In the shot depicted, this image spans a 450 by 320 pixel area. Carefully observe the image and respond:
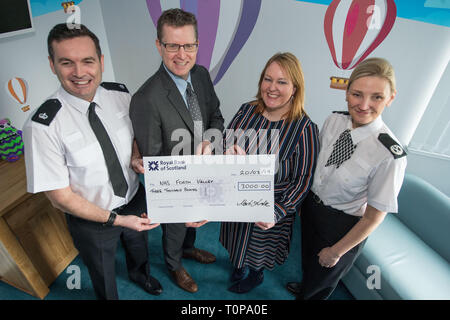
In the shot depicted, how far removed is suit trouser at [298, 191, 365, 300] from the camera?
1471 millimetres

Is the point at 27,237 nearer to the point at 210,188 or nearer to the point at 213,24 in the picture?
the point at 210,188

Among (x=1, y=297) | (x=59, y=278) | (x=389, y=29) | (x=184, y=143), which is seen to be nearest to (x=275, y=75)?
(x=184, y=143)

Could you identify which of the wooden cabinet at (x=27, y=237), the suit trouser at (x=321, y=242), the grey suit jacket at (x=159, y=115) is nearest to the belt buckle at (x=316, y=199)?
the suit trouser at (x=321, y=242)

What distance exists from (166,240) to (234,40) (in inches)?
83.8

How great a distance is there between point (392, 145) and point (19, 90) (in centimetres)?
283

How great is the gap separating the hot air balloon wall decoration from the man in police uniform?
1.20 meters

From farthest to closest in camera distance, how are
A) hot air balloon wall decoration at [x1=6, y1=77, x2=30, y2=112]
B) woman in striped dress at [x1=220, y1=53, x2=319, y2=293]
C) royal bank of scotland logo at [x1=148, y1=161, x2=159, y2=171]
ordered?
hot air balloon wall decoration at [x1=6, y1=77, x2=30, y2=112] → woman in striped dress at [x1=220, y1=53, x2=319, y2=293] → royal bank of scotland logo at [x1=148, y1=161, x2=159, y2=171]

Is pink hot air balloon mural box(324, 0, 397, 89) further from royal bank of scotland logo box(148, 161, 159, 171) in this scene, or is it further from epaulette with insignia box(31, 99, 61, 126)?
epaulette with insignia box(31, 99, 61, 126)

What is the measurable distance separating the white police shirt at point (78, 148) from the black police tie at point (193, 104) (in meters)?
0.39

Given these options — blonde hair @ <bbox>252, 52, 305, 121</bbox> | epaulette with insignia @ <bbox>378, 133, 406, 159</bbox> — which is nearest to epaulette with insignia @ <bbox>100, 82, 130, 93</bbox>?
blonde hair @ <bbox>252, 52, 305, 121</bbox>

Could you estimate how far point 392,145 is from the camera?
1.19 meters

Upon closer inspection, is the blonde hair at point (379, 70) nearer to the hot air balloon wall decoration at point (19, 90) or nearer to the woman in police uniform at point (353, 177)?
the woman in police uniform at point (353, 177)

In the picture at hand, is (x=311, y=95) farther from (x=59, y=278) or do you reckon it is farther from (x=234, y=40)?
(x=59, y=278)
